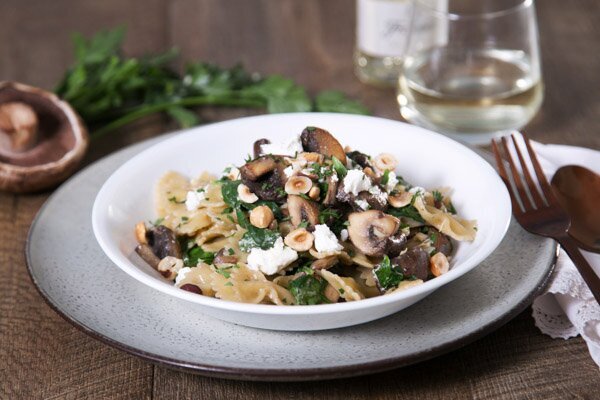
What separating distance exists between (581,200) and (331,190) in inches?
39.7

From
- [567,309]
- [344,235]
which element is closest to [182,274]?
[344,235]

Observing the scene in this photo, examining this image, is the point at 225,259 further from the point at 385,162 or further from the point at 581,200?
the point at 581,200

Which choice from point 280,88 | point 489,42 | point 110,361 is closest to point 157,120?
point 280,88

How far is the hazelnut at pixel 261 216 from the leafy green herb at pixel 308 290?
0.21 metres

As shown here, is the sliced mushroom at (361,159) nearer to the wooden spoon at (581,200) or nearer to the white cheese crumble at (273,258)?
the white cheese crumble at (273,258)

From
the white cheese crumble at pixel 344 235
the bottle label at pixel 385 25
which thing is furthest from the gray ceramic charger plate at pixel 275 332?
the bottle label at pixel 385 25

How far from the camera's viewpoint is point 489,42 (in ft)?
12.7

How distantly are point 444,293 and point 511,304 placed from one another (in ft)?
0.75

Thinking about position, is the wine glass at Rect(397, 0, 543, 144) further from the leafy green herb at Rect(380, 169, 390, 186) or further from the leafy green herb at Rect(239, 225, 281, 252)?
the leafy green herb at Rect(239, 225, 281, 252)

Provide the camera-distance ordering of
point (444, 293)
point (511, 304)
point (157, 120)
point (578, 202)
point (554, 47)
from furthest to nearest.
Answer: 1. point (554, 47)
2. point (157, 120)
3. point (578, 202)
4. point (444, 293)
5. point (511, 304)

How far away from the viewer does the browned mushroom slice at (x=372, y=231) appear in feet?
8.02

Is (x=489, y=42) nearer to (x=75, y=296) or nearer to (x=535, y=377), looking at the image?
(x=535, y=377)

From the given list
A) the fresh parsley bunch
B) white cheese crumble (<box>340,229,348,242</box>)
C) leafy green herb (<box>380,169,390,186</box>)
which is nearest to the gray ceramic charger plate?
white cheese crumble (<box>340,229,348,242</box>)

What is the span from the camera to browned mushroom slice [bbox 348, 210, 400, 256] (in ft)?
8.02
